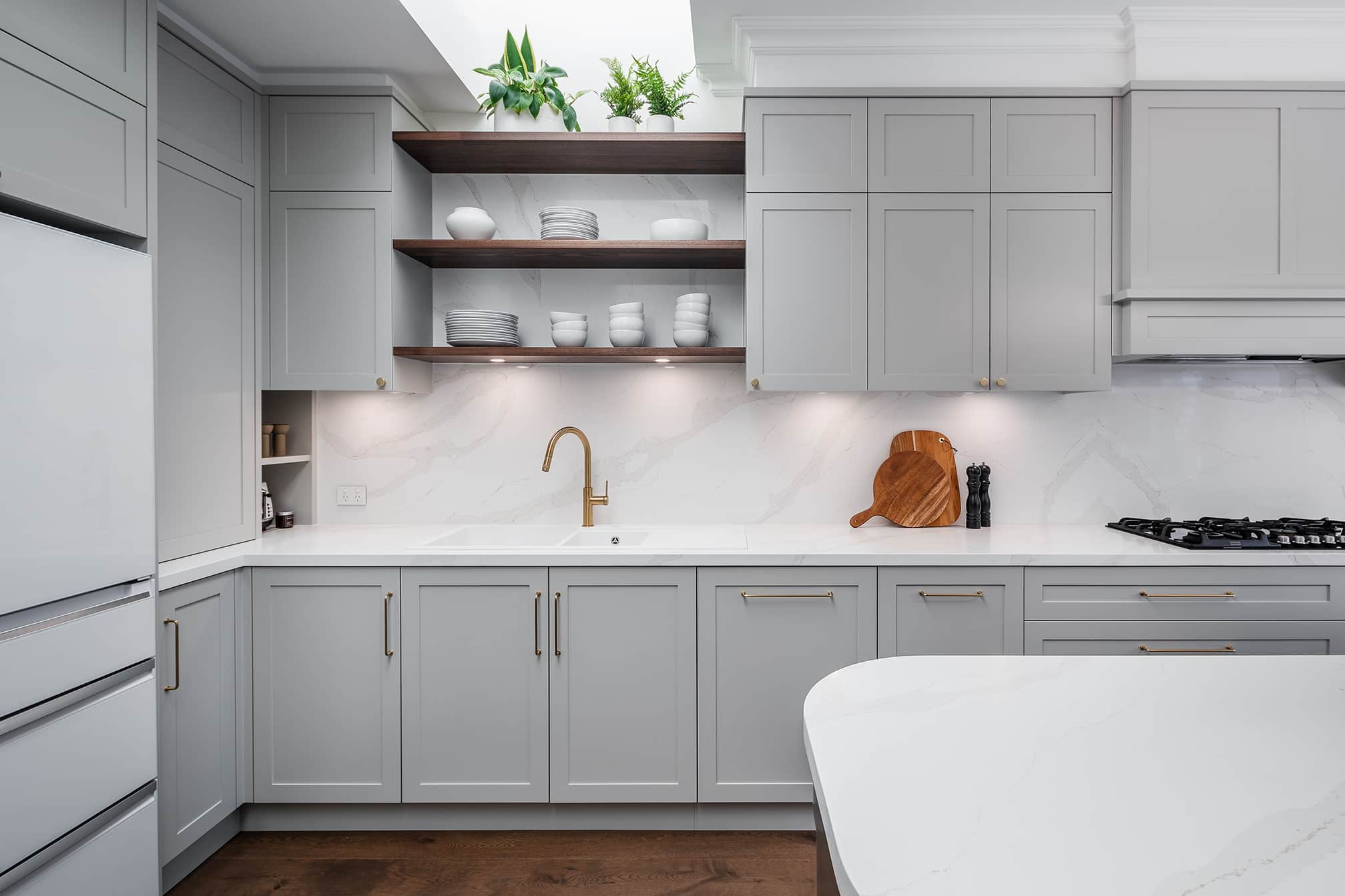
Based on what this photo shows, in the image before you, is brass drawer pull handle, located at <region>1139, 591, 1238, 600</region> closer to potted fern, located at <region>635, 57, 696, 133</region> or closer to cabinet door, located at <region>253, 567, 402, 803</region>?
potted fern, located at <region>635, 57, 696, 133</region>

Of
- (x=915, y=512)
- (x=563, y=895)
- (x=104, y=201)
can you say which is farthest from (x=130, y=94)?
(x=915, y=512)

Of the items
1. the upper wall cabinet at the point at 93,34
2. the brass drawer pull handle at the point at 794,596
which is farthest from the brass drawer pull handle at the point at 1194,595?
the upper wall cabinet at the point at 93,34

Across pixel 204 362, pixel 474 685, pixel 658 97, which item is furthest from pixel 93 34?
pixel 474 685

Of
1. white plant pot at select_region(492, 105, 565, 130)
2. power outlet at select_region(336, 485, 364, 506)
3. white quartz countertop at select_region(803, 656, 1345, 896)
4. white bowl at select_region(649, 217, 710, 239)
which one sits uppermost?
white plant pot at select_region(492, 105, 565, 130)

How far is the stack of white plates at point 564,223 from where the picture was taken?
8.40 ft

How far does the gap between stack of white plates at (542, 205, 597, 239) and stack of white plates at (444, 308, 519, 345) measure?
0.33 m

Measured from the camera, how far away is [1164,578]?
2.25m

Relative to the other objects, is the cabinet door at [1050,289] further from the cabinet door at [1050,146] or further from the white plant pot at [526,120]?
the white plant pot at [526,120]

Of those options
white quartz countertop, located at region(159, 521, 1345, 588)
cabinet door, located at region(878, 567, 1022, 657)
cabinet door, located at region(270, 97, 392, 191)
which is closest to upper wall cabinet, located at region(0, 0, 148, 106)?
cabinet door, located at region(270, 97, 392, 191)

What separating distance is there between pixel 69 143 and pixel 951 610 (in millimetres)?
2530

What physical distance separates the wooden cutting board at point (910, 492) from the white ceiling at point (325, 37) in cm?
211

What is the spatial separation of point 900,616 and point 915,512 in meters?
0.58

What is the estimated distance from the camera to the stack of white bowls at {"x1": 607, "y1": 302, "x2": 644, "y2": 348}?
102 inches

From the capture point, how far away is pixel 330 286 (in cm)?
252
